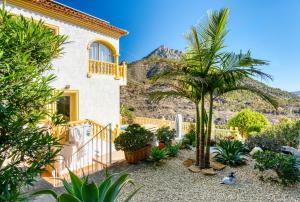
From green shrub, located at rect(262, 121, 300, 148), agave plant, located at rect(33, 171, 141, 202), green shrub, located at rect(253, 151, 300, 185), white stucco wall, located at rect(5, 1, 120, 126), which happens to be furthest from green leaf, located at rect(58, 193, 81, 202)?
green shrub, located at rect(262, 121, 300, 148)

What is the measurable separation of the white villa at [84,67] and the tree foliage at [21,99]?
560 centimetres

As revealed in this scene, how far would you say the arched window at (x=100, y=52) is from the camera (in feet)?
39.9

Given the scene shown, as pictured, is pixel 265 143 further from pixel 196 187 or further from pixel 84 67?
pixel 84 67

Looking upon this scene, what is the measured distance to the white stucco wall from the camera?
10.2 m

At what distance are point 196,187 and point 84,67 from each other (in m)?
8.08

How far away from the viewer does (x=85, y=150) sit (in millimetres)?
9008

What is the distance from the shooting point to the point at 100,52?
12.6m

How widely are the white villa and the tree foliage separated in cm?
560

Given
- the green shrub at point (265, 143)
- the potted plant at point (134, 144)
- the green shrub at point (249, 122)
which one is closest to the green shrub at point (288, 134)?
the green shrub at point (265, 143)

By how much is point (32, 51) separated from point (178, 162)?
634 cm

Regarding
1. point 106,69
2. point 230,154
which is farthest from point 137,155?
point 106,69

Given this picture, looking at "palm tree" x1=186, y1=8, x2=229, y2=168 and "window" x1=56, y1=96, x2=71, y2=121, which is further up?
"palm tree" x1=186, y1=8, x2=229, y2=168

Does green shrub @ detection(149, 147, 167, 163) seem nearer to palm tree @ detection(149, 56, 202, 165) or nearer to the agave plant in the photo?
palm tree @ detection(149, 56, 202, 165)

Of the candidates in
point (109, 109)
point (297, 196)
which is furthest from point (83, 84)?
point (297, 196)
